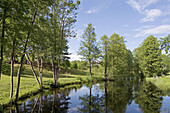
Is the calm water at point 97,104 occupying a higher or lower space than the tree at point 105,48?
lower

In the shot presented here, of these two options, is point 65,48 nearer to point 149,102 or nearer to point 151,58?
point 149,102

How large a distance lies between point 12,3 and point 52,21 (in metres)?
11.0

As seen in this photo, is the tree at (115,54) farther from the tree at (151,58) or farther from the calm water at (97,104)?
the calm water at (97,104)

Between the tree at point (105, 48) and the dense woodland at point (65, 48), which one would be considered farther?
the tree at point (105, 48)

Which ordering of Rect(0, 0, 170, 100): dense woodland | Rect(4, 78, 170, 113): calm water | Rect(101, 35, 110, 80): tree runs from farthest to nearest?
Rect(101, 35, 110, 80): tree < Rect(0, 0, 170, 100): dense woodland < Rect(4, 78, 170, 113): calm water

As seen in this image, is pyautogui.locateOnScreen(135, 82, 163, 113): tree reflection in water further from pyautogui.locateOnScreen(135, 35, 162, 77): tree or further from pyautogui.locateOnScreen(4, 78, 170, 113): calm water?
pyautogui.locateOnScreen(135, 35, 162, 77): tree

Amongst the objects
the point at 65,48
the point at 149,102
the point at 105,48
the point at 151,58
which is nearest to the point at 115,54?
the point at 105,48

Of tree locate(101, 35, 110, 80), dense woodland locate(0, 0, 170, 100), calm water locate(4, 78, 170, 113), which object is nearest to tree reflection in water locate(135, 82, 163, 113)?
calm water locate(4, 78, 170, 113)

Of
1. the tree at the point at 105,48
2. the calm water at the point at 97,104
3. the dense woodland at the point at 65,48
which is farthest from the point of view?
the tree at the point at 105,48

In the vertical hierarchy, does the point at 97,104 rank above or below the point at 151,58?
below

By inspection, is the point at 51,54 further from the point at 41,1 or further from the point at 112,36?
the point at 112,36

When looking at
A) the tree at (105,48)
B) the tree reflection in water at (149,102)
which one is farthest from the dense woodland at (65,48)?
the tree reflection in water at (149,102)

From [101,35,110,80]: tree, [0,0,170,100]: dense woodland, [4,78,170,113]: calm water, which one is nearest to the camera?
[4,78,170,113]: calm water

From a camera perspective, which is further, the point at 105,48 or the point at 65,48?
the point at 105,48
